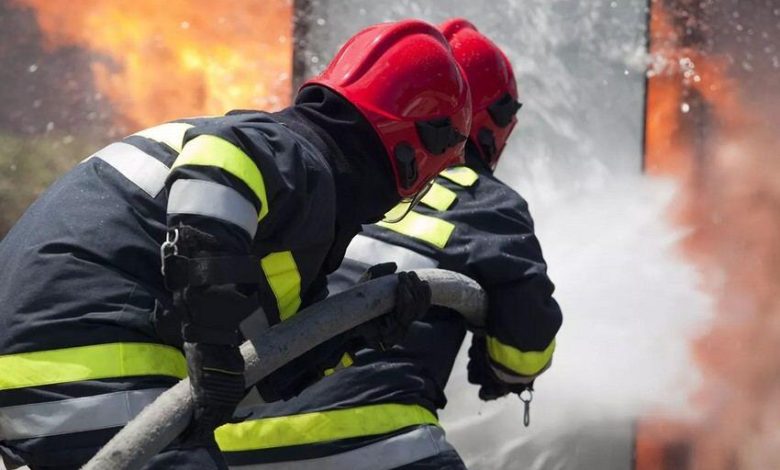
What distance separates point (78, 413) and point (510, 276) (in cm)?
140

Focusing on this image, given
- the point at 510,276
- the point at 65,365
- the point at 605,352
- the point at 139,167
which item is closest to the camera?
the point at 65,365

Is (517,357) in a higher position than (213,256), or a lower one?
lower

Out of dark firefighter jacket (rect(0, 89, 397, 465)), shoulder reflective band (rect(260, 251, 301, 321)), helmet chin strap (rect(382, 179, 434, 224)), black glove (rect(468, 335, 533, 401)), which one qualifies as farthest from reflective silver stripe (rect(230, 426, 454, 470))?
dark firefighter jacket (rect(0, 89, 397, 465))

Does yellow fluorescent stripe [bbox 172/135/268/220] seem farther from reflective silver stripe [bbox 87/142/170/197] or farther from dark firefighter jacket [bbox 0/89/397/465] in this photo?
reflective silver stripe [bbox 87/142/170/197]

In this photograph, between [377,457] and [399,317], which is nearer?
[399,317]

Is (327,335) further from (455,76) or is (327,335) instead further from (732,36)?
(732,36)

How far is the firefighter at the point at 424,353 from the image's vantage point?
10.6 feet

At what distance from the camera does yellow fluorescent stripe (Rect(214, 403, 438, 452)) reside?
322 cm

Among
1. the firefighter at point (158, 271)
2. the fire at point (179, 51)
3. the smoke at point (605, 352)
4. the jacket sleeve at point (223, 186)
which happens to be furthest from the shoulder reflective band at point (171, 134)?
the fire at point (179, 51)

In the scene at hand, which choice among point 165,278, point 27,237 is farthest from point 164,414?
point 27,237

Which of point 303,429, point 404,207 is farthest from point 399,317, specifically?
point 404,207

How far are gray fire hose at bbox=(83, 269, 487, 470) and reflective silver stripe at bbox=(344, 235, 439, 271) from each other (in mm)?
149

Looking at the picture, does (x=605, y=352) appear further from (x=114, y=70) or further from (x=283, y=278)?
(x=283, y=278)

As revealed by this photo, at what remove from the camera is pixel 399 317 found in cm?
292
